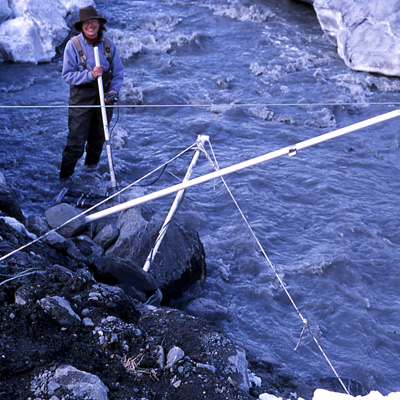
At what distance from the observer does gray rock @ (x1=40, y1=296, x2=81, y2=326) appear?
13.4 ft

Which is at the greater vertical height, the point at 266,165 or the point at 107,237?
the point at 107,237

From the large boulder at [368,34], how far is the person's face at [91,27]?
6.53 m

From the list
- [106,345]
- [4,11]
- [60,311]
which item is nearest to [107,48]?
[60,311]

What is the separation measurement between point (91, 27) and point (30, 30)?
18.7 ft

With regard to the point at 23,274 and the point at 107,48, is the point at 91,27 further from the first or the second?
the point at 23,274

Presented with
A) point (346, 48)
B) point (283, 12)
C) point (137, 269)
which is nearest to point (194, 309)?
point (137, 269)

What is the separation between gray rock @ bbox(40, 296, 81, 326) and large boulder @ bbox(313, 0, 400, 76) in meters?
9.28

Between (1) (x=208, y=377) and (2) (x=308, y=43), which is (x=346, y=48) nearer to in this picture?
(2) (x=308, y=43)

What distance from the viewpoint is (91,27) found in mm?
6973

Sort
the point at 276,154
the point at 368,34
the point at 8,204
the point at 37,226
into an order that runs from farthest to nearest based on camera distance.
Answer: the point at 368,34
the point at 8,204
the point at 37,226
the point at 276,154

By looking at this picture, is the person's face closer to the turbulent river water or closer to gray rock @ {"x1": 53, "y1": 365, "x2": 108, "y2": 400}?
the turbulent river water

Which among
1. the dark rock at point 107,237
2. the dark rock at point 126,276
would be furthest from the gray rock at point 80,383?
the dark rock at point 107,237

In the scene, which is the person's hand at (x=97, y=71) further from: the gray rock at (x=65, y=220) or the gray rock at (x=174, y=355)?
the gray rock at (x=174, y=355)

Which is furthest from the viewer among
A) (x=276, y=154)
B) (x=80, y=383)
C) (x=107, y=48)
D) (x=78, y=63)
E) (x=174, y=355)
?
(x=107, y=48)
